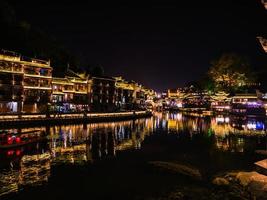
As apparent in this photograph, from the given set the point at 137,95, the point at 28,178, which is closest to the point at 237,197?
the point at 28,178

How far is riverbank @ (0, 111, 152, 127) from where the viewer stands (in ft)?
149

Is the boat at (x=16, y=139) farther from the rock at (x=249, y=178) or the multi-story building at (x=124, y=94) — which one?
the multi-story building at (x=124, y=94)

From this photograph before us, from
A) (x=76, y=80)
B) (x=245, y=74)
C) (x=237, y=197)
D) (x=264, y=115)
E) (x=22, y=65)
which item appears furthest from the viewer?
(x=245, y=74)

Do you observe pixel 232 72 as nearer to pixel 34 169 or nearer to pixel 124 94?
pixel 124 94

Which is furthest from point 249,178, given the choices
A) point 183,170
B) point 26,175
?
point 26,175

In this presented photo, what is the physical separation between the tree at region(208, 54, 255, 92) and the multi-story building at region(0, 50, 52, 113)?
50608 mm

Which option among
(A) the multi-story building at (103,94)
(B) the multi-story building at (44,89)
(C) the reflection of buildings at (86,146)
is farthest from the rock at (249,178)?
(A) the multi-story building at (103,94)

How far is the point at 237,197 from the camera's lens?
51.6 feet

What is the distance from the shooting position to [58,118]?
2117 inches

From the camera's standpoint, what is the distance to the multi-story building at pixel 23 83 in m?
56.1

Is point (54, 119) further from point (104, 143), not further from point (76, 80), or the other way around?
point (76, 80)

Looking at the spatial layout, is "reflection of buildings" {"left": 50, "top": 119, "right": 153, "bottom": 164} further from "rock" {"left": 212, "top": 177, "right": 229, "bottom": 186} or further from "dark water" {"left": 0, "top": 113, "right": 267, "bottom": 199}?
"rock" {"left": 212, "top": 177, "right": 229, "bottom": 186}

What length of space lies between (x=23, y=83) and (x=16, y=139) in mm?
35004

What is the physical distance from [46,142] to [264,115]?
2380 inches
